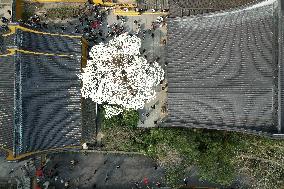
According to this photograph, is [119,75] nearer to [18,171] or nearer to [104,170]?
[104,170]

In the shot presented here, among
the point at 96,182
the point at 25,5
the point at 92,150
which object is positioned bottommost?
the point at 96,182

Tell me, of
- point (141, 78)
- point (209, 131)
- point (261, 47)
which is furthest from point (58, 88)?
point (261, 47)

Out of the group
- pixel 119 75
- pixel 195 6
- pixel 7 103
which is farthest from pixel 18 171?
pixel 195 6

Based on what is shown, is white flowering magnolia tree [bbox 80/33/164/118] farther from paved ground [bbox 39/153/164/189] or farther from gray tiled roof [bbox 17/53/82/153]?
paved ground [bbox 39/153/164/189]

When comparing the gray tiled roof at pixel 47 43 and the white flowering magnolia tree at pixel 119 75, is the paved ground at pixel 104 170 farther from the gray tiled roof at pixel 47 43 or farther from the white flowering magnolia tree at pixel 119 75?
the gray tiled roof at pixel 47 43

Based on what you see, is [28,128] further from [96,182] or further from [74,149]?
[96,182]

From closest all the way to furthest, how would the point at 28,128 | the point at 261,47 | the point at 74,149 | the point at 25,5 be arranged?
the point at 261,47, the point at 28,128, the point at 74,149, the point at 25,5
